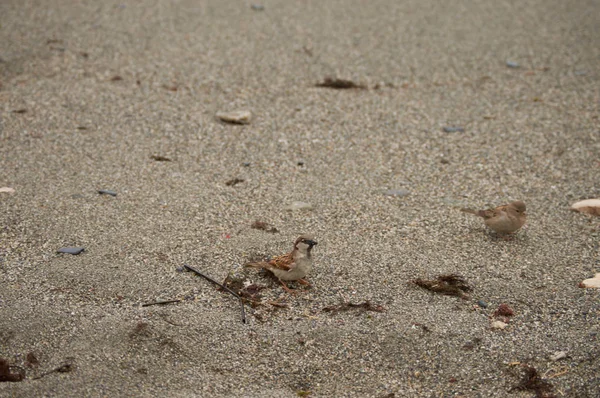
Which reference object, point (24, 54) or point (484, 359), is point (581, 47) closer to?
point (484, 359)

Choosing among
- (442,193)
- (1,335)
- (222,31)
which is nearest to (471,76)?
(442,193)

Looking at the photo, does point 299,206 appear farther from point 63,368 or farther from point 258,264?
point 63,368

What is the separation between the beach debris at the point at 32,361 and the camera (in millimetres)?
3426

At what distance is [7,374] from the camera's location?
3328 millimetres

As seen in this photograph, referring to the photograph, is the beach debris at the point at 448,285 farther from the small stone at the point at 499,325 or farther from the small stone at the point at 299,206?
the small stone at the point at 299,206

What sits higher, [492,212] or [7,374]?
[492,212]

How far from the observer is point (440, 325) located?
389 cm

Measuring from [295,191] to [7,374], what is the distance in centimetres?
277

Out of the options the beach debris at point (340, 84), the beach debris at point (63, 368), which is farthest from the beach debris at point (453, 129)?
the beach debris at point (63, 368)

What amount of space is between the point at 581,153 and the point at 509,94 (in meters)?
1.46

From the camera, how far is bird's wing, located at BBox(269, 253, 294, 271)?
4113mm

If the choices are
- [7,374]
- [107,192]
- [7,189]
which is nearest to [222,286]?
[7,374]

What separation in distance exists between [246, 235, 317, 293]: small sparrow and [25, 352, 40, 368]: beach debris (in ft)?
4.89

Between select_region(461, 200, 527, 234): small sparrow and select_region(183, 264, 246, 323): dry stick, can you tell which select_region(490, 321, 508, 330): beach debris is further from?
select_region(183, 264, 246, 323): dry stick
